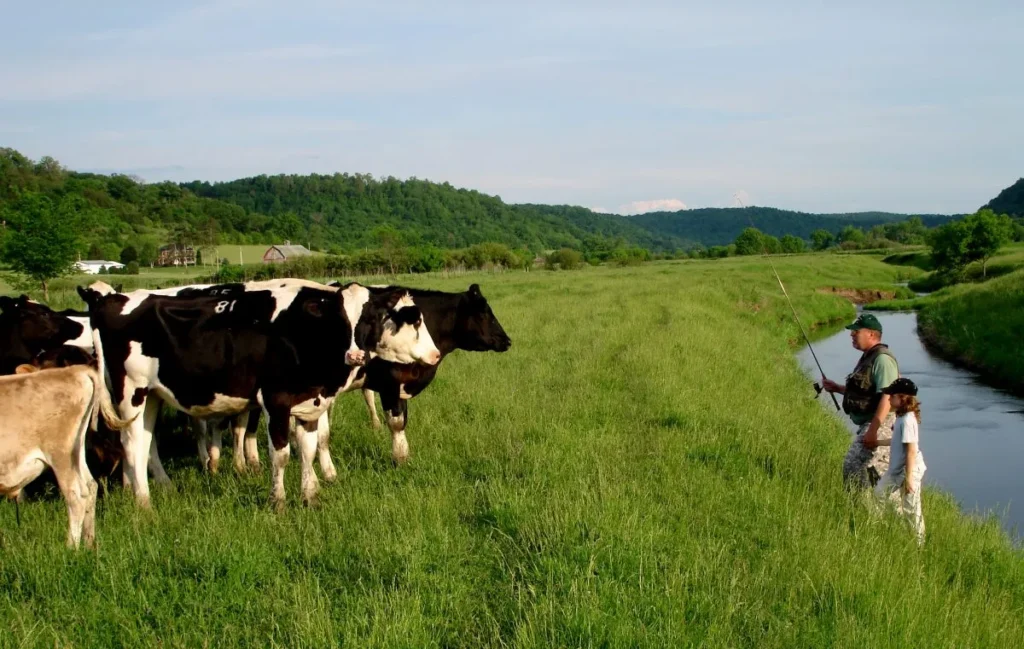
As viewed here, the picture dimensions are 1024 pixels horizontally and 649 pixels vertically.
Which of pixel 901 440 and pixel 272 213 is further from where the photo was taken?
pixel 272 213

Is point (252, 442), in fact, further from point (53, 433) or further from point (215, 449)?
point (53, 433)

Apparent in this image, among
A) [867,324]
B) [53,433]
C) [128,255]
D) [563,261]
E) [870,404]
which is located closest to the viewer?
[53,433]

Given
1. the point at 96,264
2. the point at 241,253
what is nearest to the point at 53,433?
the point at 96,264

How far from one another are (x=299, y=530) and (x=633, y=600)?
103 inches

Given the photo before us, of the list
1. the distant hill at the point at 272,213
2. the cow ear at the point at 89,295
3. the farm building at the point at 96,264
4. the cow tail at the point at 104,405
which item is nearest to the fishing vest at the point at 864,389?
the cow tail at the point at 104,405

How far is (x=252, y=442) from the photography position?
812 centimetres

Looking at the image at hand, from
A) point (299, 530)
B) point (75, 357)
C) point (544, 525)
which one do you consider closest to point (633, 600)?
point (544, 525)

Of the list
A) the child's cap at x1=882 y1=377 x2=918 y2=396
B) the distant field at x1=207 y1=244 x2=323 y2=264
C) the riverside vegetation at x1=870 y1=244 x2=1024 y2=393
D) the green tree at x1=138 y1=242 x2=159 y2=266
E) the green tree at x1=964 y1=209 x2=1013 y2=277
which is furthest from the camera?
the distant field at x1=207 y1=244 x2=323 y2=264

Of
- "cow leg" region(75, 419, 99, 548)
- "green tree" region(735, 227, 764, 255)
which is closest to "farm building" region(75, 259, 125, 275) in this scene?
"green tree" region(735, 227, 764, 255)

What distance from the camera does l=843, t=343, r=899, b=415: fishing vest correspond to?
20.4 feet

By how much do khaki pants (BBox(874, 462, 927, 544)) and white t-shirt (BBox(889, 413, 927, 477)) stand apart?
0.18 feet

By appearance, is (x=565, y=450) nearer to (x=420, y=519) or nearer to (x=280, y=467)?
(x=420, y=519)

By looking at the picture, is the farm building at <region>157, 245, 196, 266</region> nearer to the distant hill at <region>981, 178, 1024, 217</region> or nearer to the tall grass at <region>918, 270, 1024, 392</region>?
the tall grass at <region>918, 270, 1024, 392</region>

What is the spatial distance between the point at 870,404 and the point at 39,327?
314 inches
